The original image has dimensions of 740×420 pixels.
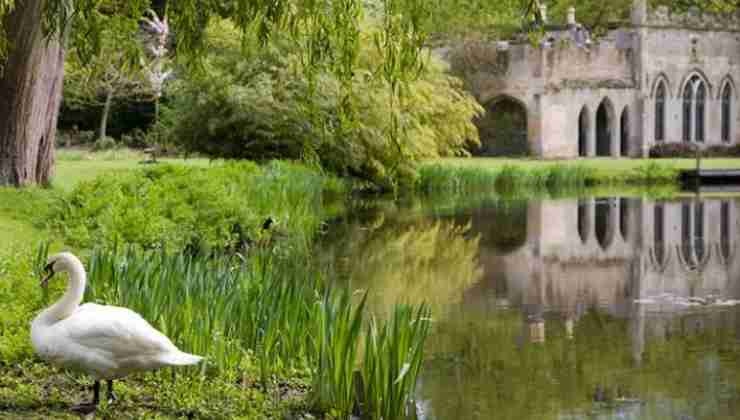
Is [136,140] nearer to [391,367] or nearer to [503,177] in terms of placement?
[503,177]

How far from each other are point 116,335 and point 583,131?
129 ft

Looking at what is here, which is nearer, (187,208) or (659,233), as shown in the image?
(187,208)

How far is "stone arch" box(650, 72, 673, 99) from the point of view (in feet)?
148

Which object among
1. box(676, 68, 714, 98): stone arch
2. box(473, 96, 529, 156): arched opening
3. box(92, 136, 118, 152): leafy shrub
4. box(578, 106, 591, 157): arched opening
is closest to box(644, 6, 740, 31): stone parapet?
box(676, 68, 714, 98): stone arch

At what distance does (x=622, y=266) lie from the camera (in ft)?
56.4

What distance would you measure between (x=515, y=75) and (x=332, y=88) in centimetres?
2039

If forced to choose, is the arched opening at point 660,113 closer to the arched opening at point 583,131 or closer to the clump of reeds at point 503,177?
the arched opening at point 583,131

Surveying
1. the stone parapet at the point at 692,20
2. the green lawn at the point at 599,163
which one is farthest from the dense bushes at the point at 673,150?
the stone parapet at the point at 692,20

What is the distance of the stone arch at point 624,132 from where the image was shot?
44562 millimetres

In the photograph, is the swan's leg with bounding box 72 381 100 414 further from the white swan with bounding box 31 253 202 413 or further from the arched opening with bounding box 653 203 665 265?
the arched opening with bounding box 653 203 665 265

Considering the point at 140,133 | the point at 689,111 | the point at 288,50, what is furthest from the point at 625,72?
the point at 288,50

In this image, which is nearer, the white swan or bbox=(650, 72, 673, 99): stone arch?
the white swan

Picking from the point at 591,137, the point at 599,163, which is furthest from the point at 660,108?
the point at 599,163

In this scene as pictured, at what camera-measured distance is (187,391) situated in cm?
Answer: 700
